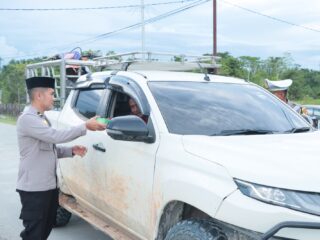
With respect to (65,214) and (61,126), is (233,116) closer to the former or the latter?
(61,126)

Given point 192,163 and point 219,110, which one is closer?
point 192,163

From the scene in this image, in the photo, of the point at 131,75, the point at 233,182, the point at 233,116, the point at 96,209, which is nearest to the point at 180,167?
the point at 233,182

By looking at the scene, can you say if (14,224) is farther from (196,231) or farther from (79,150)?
(196,231)

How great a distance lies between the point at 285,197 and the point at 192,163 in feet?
2.31

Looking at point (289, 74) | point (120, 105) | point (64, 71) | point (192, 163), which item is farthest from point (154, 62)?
point (289, 74)

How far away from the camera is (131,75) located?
4371 mm

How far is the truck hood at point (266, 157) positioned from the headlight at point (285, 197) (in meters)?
0.03

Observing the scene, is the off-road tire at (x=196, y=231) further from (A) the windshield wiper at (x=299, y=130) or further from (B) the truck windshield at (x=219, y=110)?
(A) the windshield wiper at (x=299, y=130)

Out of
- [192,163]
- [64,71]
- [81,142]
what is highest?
[64,71]

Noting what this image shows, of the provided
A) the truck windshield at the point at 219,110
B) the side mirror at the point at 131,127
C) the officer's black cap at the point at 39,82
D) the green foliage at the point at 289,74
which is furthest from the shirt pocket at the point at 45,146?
the green foliage at the point at 289,74

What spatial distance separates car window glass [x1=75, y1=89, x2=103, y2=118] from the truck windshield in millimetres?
1018

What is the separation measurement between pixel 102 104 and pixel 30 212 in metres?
1.21

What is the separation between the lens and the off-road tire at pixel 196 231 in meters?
2.88

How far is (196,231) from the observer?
2938 millimetres
